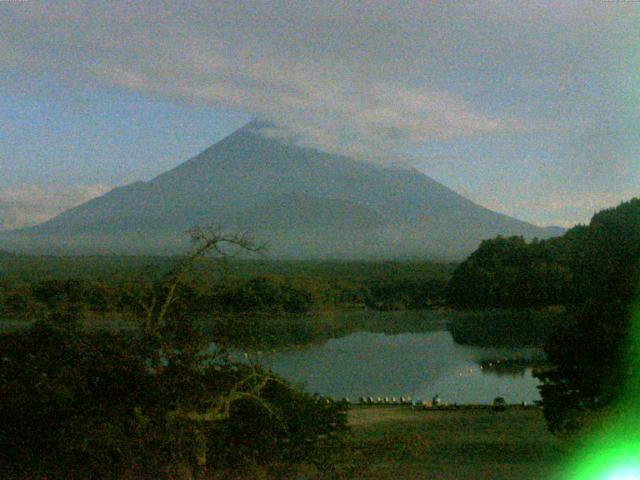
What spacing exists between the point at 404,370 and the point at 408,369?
0.23 m

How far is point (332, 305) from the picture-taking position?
2956cm

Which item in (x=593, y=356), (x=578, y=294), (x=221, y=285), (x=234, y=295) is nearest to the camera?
(x=221, y=285)

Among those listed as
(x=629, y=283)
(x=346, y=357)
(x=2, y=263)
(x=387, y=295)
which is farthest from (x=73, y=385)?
(x=387, y=295)

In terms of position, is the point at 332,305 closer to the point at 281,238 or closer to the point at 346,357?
the point at 346,357

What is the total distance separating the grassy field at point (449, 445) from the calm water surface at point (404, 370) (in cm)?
257

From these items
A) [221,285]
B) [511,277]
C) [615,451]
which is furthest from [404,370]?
[221,285]

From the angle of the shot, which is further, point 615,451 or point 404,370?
point 404,370

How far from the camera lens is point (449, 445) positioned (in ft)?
28.0

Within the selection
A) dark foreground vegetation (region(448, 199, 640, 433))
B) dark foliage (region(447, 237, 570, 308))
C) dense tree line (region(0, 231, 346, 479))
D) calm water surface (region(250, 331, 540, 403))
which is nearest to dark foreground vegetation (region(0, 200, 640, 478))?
dense tree line (region(0, 231, 346, 479))

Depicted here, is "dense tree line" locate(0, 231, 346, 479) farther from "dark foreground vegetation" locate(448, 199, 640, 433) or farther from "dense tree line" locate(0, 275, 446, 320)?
"dark foreground vegetation" locate(448, 199, 640, 433)

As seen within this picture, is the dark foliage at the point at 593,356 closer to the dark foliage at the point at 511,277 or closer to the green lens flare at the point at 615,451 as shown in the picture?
the green lens flare at the point at 615,451

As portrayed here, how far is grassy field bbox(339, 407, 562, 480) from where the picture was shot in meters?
4.84

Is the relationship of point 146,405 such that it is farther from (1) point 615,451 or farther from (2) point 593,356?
(2) point 593,356

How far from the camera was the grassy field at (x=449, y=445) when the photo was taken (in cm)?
484
